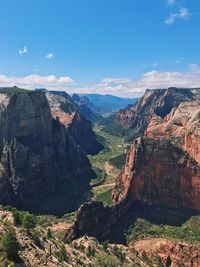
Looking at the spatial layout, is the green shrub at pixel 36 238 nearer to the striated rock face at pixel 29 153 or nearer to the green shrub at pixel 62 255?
the green shrub at pixel 62 255

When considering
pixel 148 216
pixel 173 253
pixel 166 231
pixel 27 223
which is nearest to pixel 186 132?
pixel 148 216

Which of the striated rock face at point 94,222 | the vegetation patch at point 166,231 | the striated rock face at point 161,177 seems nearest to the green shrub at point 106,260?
the striated rock face at point 94,222

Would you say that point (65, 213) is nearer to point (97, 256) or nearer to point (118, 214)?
point (118, 214)

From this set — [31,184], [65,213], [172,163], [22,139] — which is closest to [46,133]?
[22,139]

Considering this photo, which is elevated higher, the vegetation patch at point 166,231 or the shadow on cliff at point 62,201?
the vegetation patch at point 166,231

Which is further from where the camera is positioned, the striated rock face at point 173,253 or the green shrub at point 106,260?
the striated rock face at point 173,253
